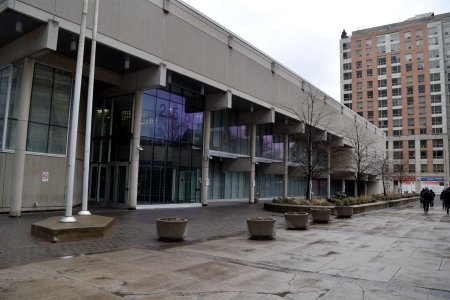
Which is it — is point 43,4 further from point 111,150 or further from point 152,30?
point 111,150

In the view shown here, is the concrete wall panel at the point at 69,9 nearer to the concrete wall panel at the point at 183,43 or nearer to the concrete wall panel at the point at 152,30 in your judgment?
the concrete wall panel at the point at 152,30

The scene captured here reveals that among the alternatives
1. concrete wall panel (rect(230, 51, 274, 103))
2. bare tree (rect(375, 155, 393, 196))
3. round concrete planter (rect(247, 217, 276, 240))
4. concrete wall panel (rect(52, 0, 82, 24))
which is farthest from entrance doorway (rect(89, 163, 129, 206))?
bare tree (rect(375, 155, 393, 196))

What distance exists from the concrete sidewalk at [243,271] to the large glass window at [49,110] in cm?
889

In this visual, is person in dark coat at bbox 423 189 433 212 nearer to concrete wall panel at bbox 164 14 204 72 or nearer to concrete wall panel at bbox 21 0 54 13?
concrete wall panel at bbox 164 14 204 72

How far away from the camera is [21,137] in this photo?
17.2m

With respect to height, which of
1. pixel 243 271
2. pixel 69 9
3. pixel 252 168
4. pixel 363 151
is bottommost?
pixel 243 271

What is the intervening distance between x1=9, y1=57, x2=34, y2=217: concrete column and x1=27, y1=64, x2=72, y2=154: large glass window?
93 centimetres

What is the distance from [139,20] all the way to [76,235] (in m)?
13.4

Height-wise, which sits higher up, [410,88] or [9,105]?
[410,88]

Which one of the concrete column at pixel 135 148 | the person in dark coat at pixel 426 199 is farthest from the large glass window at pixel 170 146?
the person in dark coat at pixel 426 199

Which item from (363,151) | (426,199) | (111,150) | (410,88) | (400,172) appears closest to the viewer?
(111,150)

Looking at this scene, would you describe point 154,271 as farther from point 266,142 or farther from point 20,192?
point 266,142

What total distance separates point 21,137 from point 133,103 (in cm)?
738

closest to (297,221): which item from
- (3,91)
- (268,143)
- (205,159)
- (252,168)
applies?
(205,159)
